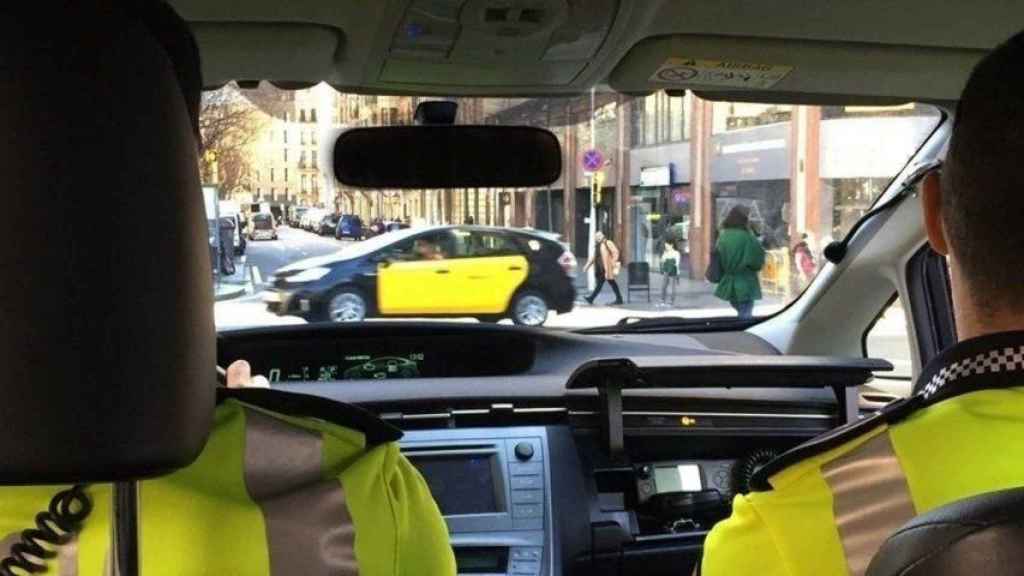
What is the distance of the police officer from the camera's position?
144cm

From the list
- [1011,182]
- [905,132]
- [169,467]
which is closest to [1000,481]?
[1011,182]

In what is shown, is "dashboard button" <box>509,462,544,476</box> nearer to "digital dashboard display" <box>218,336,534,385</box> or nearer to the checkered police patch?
"digital dashboard display" <box>218,336,534,385</box>

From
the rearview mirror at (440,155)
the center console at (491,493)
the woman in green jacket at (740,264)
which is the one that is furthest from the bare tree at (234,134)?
the woman in green jacket at (740,264)

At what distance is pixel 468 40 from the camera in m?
3.12

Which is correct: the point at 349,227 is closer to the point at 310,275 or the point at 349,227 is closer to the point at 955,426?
the point at 310,275

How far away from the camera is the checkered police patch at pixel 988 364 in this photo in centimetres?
146

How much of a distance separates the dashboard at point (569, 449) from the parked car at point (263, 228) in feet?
1.31

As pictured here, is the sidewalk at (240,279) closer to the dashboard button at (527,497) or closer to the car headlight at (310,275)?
the car headlight at (310,275)

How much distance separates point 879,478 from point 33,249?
3.49ft

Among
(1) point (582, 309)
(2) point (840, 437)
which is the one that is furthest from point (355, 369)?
(2) point (840, 437)

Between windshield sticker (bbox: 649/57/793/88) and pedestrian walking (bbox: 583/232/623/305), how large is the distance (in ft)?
5.02

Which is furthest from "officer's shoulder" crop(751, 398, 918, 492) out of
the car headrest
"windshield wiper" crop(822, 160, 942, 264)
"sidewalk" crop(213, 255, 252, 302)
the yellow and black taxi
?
the yellow and black taxi

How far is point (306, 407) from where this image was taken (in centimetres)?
148

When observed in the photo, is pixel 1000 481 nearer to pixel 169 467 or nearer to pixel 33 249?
pixel 169 467
